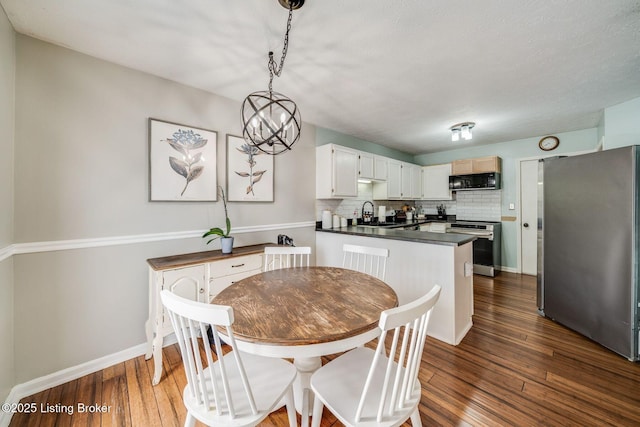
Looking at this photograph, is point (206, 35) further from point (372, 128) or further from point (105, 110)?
point (372, 128)

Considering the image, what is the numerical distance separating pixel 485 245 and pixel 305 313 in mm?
4139

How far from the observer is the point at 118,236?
2014mm

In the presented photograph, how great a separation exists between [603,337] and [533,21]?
2658mm

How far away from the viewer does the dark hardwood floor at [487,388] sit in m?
1.47

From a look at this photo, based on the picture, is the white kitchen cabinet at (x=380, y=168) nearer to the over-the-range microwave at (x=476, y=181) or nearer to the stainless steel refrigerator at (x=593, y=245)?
the over-the-range microwave at (x=476, y=181)

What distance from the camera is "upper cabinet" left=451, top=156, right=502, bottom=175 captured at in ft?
14.2

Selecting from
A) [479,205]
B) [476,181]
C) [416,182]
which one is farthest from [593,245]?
[416,182]

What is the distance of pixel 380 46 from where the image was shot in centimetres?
178

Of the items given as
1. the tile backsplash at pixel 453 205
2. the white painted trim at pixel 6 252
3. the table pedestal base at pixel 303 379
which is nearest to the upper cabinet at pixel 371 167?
the tile backsplash at pixel 453 205

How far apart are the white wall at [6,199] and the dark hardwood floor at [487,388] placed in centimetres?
34

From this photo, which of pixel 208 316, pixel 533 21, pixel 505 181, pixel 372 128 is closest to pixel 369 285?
pixel 208 316

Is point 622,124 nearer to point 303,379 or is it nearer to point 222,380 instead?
point 303,379

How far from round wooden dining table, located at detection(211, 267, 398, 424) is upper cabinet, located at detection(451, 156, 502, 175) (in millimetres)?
3912

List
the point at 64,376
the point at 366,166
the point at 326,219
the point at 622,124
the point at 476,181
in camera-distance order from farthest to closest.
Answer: the point at 476,181 → the point at 366,166 → the point at 326,219 → the point at 622,124 → the point at 64,376
